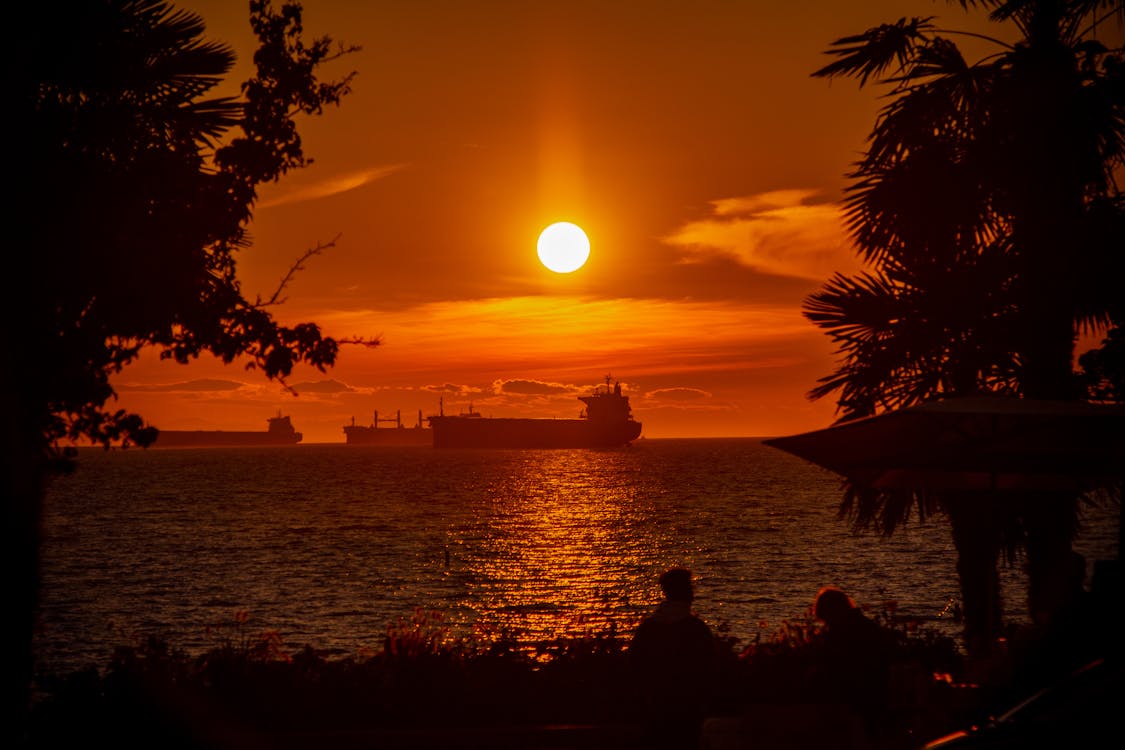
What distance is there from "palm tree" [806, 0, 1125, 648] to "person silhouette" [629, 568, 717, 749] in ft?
20.2

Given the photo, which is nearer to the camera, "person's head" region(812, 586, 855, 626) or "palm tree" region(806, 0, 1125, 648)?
"person's head" region(812, 586, 855, 626)

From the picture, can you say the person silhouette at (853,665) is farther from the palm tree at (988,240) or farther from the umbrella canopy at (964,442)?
the palm tree at (988,240)

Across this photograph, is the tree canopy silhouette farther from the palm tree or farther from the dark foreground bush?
the palm tree

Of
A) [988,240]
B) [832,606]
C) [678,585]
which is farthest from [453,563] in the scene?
[832,606]

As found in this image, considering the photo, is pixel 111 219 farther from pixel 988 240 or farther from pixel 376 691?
pixel 988 240

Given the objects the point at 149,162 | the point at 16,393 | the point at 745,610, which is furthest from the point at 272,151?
the point at 745,610

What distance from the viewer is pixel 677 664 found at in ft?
22.2

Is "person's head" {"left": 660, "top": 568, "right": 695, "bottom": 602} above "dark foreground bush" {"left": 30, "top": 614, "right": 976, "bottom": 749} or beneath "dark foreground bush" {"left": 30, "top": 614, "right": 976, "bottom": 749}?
above

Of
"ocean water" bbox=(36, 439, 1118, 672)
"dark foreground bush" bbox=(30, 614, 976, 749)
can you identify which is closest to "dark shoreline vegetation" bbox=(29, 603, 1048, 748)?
"dark foreground bush" bbox=(30, 614, 976, 749)

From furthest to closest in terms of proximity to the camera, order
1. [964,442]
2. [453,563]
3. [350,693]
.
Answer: [453,563], [350,693], [964,442]

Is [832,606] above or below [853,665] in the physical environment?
above

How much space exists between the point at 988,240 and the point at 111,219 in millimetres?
9446

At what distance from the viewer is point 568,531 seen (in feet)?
260

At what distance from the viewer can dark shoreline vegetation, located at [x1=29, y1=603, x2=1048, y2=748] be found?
830cm
